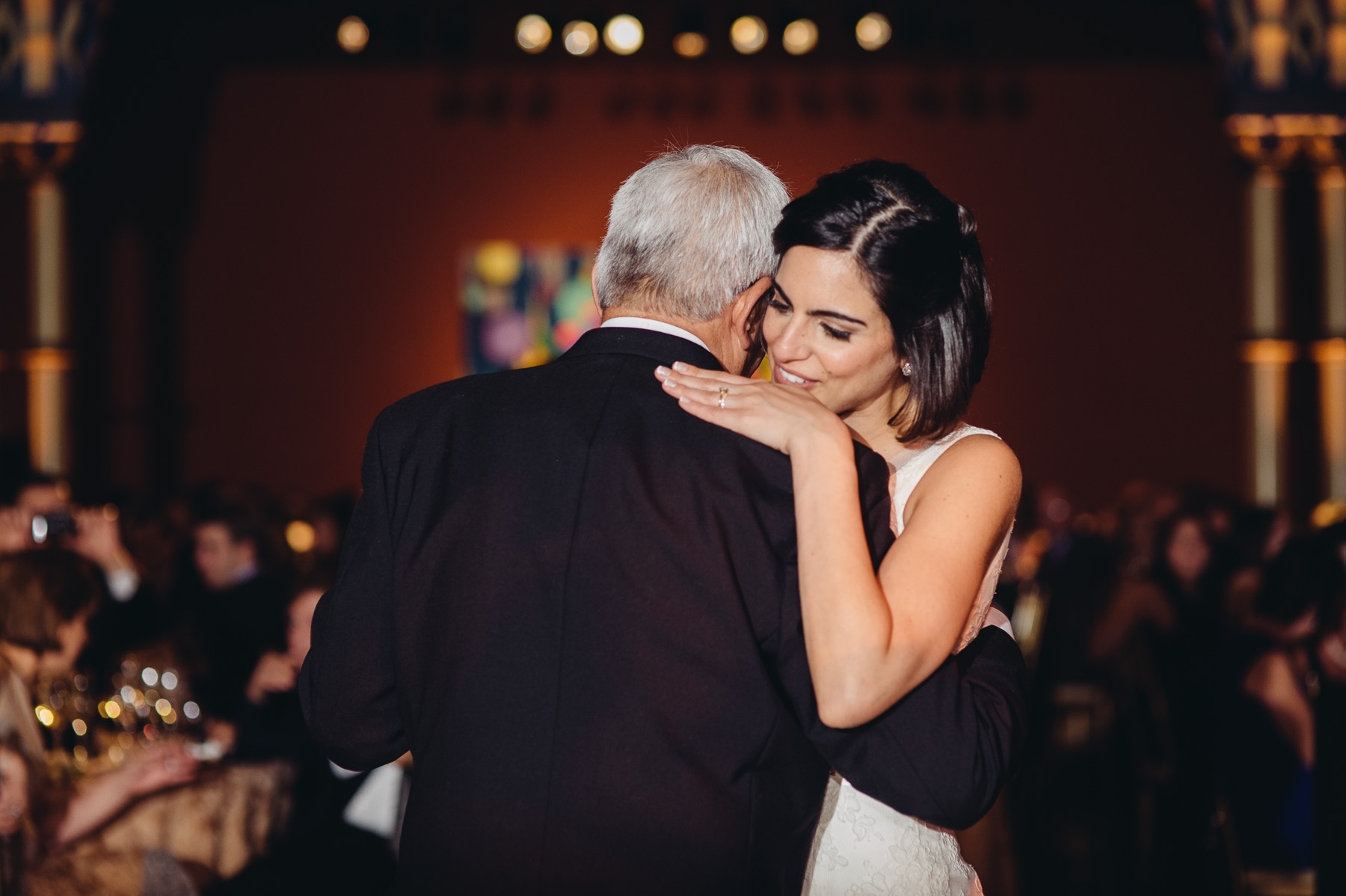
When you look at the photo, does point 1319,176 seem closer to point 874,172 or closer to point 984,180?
point 984,180

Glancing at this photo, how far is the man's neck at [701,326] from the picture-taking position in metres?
1.41

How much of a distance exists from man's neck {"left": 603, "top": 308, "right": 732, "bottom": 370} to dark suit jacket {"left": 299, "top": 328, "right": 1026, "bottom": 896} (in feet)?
0.10

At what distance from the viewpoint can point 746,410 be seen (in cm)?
134

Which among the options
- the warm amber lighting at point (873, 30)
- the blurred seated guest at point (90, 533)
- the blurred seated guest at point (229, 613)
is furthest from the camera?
the warm amber lighting at point (873, 30)

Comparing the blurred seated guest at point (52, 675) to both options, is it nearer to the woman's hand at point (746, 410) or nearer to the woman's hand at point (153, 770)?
the woman's hand at point (153, 770)

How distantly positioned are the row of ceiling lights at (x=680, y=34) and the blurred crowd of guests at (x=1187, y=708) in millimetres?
4260

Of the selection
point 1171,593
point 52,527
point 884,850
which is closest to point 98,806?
point 52,527

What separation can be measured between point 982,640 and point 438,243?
9312 mm

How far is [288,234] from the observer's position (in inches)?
413

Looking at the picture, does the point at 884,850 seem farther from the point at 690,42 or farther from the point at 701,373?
the point at 690,42

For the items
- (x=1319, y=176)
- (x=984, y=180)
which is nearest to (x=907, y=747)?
A: (x=1319, y=176)

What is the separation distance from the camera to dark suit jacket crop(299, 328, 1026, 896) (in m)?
1.26

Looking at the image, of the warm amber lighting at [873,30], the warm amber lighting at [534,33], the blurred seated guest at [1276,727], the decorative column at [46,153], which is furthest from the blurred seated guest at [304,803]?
the warm amber lighting at [873,30]

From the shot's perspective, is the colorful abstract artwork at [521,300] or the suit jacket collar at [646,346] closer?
the suit jacket collar at [646,346]
